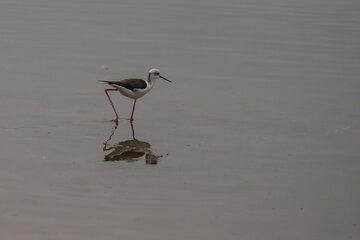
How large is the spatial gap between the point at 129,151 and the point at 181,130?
48.2 inches

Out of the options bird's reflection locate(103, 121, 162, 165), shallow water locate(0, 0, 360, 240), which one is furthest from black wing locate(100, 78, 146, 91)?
bird's reflection locate(103, 121, 162, 165)

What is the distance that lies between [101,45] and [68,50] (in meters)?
0.91

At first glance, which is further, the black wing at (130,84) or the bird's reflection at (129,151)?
the black wing at (130,84)

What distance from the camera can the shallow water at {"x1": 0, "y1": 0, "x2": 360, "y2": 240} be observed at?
7.32 meters

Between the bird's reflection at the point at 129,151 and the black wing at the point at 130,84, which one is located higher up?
the black wing at the point at 130,84

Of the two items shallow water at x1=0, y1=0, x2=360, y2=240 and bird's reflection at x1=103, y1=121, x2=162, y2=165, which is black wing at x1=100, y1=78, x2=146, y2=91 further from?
bird's reflection at x1=103, y1=121, x2=162, y2=165

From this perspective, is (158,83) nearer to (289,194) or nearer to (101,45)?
(101,45)

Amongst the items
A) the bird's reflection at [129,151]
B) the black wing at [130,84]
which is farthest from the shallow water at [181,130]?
the black wing at [130,84]

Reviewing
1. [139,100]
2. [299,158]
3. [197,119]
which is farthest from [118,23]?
[299,158]

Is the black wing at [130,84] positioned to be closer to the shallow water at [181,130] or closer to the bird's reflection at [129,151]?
the shallow water at [181,130]

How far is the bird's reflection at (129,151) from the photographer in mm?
9070

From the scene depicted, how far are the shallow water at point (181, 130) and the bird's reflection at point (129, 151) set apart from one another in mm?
26

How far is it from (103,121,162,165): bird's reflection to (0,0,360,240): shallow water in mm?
26

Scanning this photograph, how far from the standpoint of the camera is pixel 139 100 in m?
Result: 12.4
